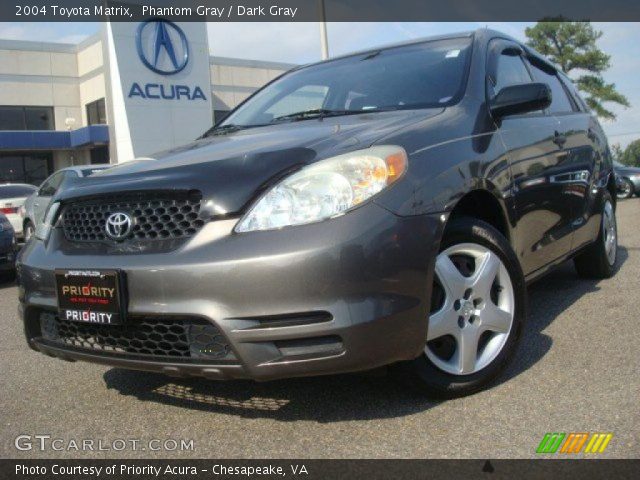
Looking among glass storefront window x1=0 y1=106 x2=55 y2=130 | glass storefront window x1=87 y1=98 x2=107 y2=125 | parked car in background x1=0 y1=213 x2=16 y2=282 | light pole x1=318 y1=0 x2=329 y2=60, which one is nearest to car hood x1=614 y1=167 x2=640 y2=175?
light pole x1=318 y1=0 x2=329 y2=60

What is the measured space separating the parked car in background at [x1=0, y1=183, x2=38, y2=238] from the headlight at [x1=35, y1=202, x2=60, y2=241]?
416 inches

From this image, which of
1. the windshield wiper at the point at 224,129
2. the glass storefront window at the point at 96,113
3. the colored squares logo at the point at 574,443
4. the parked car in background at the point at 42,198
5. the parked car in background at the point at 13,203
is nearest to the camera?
the colored squares logo at the point at 574,443

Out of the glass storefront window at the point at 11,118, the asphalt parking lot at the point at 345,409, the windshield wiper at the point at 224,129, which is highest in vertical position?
the glass storefront window at the point at 11,118

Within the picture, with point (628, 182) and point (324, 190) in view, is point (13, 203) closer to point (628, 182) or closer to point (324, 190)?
point (324, 190)

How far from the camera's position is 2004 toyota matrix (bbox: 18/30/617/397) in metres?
2.30

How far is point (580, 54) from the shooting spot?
135ft

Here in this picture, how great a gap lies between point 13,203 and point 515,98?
39.4 feet

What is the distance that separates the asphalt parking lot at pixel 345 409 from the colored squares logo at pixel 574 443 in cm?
3

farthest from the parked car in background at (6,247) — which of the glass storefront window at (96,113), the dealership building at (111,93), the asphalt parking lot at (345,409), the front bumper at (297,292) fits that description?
the glass storefront window at (96,113)

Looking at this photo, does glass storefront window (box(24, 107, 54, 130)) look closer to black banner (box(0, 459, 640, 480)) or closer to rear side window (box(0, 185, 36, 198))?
rear side window (box(0, 185, 36, 198))

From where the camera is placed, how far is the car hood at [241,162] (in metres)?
2.43

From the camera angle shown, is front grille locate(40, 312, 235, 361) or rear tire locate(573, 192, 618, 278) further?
rear tire locate(573, 192, 618, 278)

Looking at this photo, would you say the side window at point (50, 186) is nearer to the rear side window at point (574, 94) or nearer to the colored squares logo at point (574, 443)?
the rear side window at point (574, 94)

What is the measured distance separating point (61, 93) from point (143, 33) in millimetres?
7394
